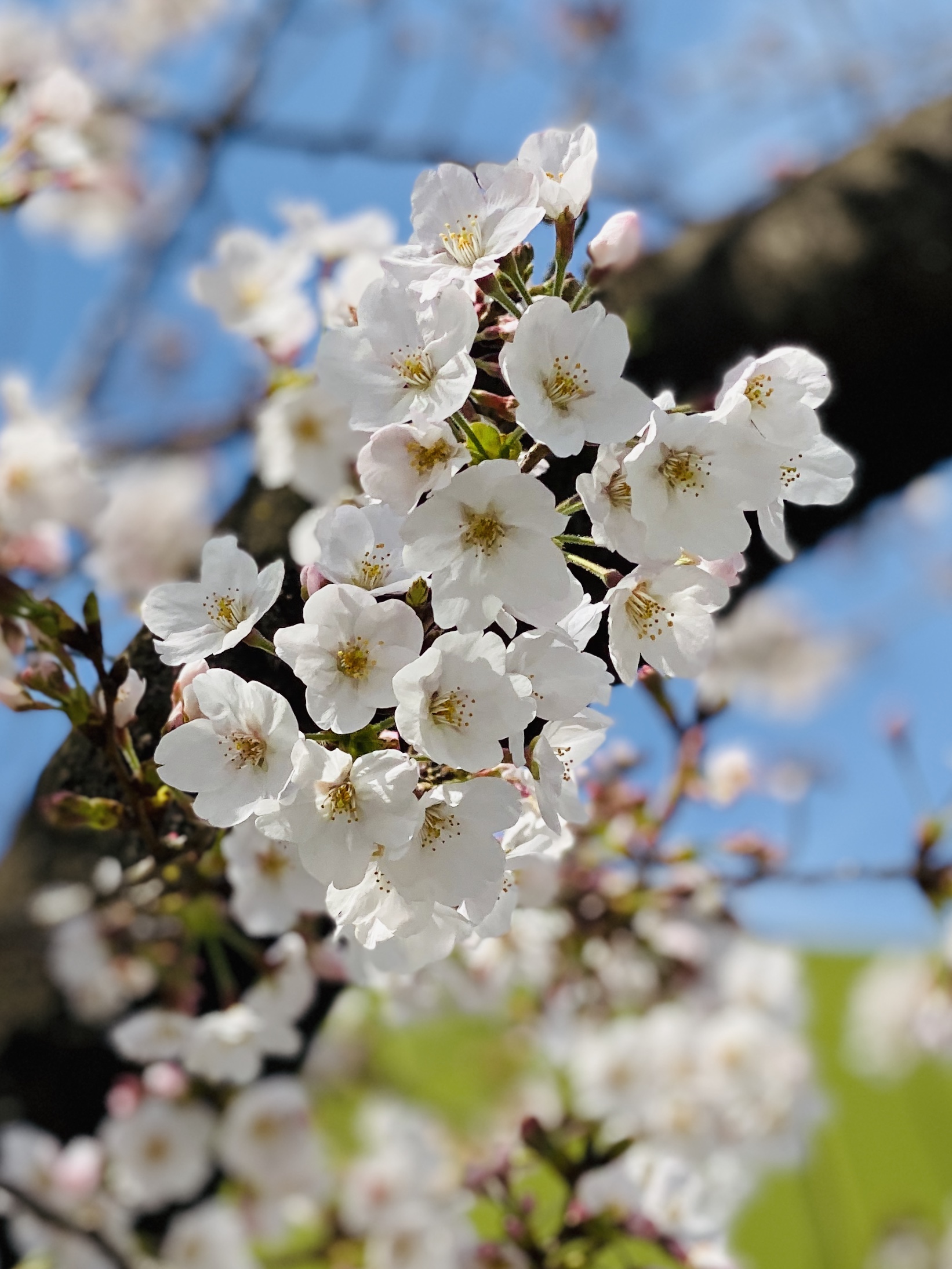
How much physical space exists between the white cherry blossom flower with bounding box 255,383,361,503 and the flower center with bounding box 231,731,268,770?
499 millimetres

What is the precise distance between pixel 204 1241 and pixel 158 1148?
297 mm

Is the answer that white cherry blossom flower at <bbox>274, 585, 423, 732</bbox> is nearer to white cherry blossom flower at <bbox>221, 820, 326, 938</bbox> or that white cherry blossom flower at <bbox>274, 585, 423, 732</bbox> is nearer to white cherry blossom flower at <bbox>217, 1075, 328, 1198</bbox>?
white cherry blossom flower at <bbox>221, 820, 326, 938</bbox>

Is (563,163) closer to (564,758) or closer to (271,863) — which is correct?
(564,758)

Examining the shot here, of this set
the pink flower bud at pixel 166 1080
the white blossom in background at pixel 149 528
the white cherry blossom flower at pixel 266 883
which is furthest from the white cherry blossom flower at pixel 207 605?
the pink flower bud at pixel 166 1080

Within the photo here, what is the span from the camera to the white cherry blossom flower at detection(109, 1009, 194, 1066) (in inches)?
41.3

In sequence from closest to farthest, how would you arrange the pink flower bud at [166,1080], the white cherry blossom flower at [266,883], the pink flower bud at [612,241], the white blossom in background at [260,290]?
the pink flower bud at [612,241] → the white cherry blossom flower at [266,883] → the white blossom in background at [260,290] → the pink flower bud at [166,1080]

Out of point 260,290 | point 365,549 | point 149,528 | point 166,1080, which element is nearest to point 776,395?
point 365,549

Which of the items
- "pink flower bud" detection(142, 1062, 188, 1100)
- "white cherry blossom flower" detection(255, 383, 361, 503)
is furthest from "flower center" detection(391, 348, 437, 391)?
"pink flower bud" detection(142, 1062, 188, 1100)

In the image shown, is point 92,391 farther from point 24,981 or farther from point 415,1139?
point 415,1139

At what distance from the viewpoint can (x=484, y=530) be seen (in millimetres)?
479

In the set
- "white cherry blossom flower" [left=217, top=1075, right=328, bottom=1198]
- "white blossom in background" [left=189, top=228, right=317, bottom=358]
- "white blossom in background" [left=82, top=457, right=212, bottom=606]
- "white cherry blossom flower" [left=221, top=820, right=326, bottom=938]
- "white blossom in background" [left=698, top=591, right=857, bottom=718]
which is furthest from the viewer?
"white blossom in background" [left=698, top=591, right=857, bottom=718]

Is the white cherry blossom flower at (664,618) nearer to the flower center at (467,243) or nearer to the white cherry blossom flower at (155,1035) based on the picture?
the flower center at (467,243)

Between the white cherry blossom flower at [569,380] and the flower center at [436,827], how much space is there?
203 millimetres

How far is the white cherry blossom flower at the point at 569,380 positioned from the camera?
47 centimetres
